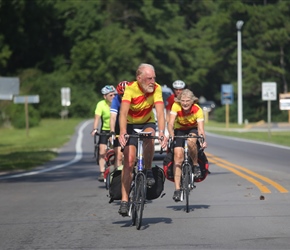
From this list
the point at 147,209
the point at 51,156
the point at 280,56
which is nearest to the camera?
the point at 147,209

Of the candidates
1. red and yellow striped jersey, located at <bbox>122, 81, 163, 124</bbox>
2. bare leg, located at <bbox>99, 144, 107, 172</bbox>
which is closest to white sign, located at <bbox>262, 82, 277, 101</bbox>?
bare leg, located at <bbox>99, 144, 107, 172</bbox>

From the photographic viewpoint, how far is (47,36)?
84312mm

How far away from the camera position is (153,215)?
12523mm

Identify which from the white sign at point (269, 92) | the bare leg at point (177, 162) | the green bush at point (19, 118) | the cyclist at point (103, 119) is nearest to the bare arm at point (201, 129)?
the bare leg at point (177, 162)

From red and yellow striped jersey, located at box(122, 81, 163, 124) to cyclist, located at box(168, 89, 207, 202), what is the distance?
6.40ft

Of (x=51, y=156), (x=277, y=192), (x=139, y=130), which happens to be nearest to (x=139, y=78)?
(x=139, y=130)

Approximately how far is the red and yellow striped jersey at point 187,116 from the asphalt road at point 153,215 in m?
1.17

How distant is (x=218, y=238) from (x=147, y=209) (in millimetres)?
3289

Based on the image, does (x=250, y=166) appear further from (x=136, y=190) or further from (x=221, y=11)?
(x=221, y=11)

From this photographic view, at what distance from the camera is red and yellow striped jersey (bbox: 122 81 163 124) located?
11297 mm

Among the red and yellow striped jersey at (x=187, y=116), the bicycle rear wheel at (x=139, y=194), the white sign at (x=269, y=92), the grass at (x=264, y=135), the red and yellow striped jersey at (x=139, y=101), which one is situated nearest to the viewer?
the bicycle rear wheel at (x=139, y=194)

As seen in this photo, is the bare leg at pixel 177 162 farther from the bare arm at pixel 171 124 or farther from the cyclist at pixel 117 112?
the cyclist at pixel 117 112

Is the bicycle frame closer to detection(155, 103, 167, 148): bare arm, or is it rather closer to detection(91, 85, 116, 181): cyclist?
detection(155, 103, 167, 148): bare arm

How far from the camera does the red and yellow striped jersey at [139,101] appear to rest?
37.1 ft
